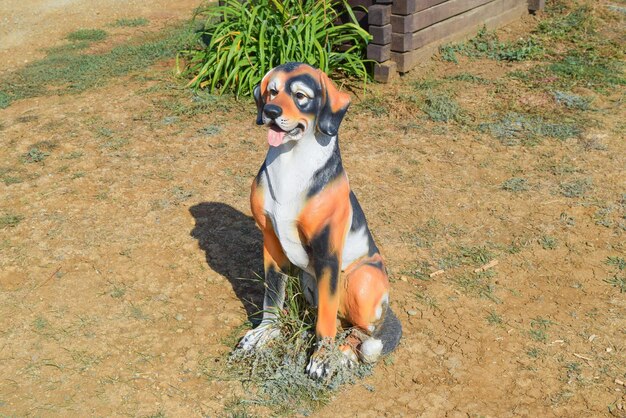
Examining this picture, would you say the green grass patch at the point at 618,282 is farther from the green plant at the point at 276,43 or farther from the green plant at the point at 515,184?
the green plant at the point at 276,43

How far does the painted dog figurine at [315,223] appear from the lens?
9.64 ft

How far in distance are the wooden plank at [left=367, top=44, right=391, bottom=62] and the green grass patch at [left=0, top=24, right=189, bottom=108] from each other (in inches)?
102

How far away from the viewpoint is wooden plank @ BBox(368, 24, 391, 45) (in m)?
7.17

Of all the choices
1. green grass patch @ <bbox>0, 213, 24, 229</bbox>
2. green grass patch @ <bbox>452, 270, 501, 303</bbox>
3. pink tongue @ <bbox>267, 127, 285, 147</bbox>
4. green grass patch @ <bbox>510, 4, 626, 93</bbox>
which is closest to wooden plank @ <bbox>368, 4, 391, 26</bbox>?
green grass patch @ <bbox>510, 4, 626, 93</bbox>

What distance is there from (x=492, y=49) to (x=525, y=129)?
223cm

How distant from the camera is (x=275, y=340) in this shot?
3611 millimetres

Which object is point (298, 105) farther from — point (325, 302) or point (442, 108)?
point (442, 108)

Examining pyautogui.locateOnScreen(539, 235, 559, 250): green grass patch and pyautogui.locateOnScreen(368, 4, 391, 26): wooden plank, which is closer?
pyautogui.locateOnScreen(539, 235, 559, 250): green grass patch

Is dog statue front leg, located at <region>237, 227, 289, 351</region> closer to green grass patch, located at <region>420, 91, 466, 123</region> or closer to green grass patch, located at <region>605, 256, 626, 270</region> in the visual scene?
green grass patch, located at <region>605, 256, 626, 270</region>

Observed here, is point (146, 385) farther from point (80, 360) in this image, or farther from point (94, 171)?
point (94, 171)

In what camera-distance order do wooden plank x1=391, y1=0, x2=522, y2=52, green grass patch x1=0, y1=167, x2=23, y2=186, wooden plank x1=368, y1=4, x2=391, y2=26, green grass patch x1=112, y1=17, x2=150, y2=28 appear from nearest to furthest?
green grass patch x1=0, y1=167, x2=23, y2=186, wooden plank x1=368, y1=4, x2=391, y2=26, wooden plank x1=391, y1=0, x2=522, y2=52, green grass patch x1=112, y1=17, x2=150, y2=28

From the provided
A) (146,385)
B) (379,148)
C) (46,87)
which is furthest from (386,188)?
(46,87)

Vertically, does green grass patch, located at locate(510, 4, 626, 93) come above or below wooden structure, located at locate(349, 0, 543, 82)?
below

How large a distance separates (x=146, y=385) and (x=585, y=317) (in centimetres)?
249
